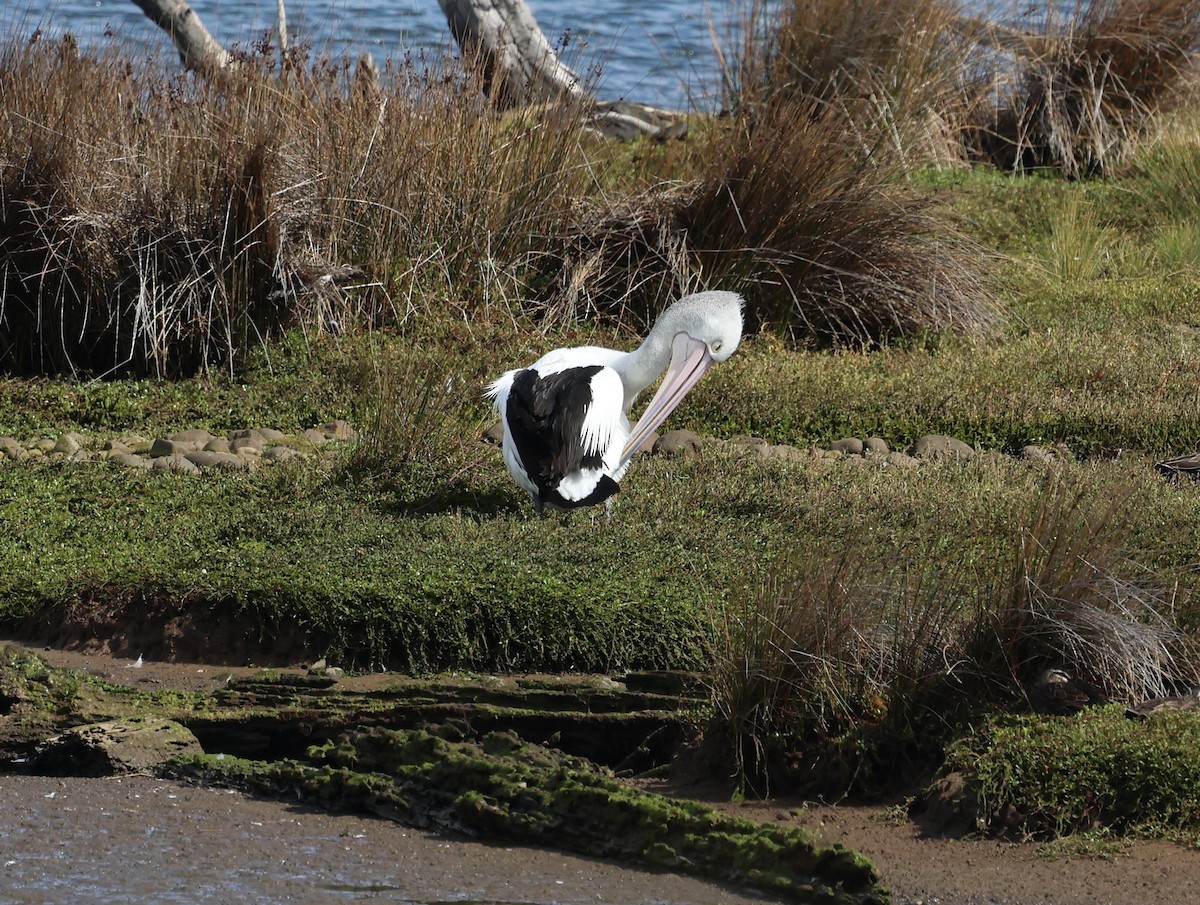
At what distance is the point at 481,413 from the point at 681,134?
16.2 ft

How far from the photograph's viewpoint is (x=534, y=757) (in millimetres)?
4574

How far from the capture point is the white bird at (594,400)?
6461mm

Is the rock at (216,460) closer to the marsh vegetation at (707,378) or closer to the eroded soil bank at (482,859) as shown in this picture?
the marsh vegetation at (707,378)

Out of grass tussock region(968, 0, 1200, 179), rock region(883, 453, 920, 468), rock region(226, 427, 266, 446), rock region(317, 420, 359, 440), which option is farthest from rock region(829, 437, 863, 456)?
grass tussock region(968, 0, 1200, 179)

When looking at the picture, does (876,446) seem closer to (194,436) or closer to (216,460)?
(216,460)

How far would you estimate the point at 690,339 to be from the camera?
23.5 ft

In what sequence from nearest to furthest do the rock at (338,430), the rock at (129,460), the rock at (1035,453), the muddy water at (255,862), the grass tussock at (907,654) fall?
1. the muddy water at (255,862)
2. the grass tussock at (907,654)
3. the rock at (129,460)
4. the rock at (1035,453)
5. the rock at (338,430)

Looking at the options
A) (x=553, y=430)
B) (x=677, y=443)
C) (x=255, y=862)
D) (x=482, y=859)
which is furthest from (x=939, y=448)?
(x=255, y=862)

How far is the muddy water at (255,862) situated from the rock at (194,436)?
3.81 meters

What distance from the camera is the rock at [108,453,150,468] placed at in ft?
25.1

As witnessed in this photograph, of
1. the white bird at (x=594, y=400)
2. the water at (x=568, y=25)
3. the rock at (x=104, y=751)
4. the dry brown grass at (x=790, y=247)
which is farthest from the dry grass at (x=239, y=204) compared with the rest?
the rock at (x=104, y=751)

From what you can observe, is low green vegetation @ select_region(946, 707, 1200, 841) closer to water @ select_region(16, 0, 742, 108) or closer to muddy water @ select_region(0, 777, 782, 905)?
muddy water @ select_region(0, 777, 782, 905)

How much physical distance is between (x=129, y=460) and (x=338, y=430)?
1.21 meters

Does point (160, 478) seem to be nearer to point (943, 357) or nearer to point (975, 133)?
point (943, 357)
